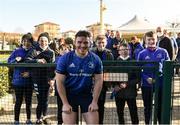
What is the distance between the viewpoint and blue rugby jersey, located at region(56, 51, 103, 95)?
4.99 m

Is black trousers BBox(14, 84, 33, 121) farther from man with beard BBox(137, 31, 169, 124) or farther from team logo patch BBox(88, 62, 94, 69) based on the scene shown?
team logo patch BBox(88, 62, 94, 69)

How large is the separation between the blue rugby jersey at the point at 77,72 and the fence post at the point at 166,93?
139 cm

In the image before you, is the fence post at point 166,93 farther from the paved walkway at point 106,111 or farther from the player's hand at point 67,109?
the player's hand at point 67,109

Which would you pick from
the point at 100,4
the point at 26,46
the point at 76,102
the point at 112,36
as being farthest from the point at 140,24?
the point at 76,102

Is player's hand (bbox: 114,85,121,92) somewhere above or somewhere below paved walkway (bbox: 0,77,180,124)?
above

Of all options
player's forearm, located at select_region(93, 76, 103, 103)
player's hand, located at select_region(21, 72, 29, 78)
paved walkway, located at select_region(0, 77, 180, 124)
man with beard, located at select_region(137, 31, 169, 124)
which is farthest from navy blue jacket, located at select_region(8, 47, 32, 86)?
player's forearm, located at select_region(93, 76, 103, 103)

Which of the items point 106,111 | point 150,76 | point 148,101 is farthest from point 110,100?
point 150,76

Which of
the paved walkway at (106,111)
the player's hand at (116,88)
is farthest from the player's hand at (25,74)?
the player's hand at (116,88)

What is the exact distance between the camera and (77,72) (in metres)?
4.99

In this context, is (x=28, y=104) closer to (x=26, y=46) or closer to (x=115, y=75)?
(x=26, y=46)

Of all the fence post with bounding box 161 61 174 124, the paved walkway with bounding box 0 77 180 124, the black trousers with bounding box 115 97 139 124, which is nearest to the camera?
the fence post with bounding box 161 61 174 124

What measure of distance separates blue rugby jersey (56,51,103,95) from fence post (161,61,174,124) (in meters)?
1.39

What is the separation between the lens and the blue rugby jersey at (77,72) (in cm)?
499

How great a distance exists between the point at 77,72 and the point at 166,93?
167cm
